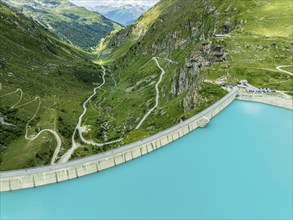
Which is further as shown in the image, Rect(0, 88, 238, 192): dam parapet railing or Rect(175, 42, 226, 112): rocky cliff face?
Rect(175, 42, 226, 112): rocky cliff face

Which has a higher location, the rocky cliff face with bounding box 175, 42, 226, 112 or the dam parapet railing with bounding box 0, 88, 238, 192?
the rocky cliff face with bounding box 175, 42, 226, 112

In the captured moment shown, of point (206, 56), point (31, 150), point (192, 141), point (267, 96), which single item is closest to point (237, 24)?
point (206, 56)

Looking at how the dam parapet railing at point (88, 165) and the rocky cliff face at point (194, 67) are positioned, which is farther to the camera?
the rocky cliff face at point (194, 67)

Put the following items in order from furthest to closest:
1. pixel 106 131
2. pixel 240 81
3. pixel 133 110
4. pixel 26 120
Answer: pixel 133 110
pixel 106 131
pixel 26 120
pixel 240 81

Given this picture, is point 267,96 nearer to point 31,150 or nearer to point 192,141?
point 192,141

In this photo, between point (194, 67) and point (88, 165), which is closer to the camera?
point (88, 165)

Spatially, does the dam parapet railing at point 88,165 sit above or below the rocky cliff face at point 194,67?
below

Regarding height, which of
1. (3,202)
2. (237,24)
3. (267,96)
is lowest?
(3,202)

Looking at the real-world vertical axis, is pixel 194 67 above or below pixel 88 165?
above
